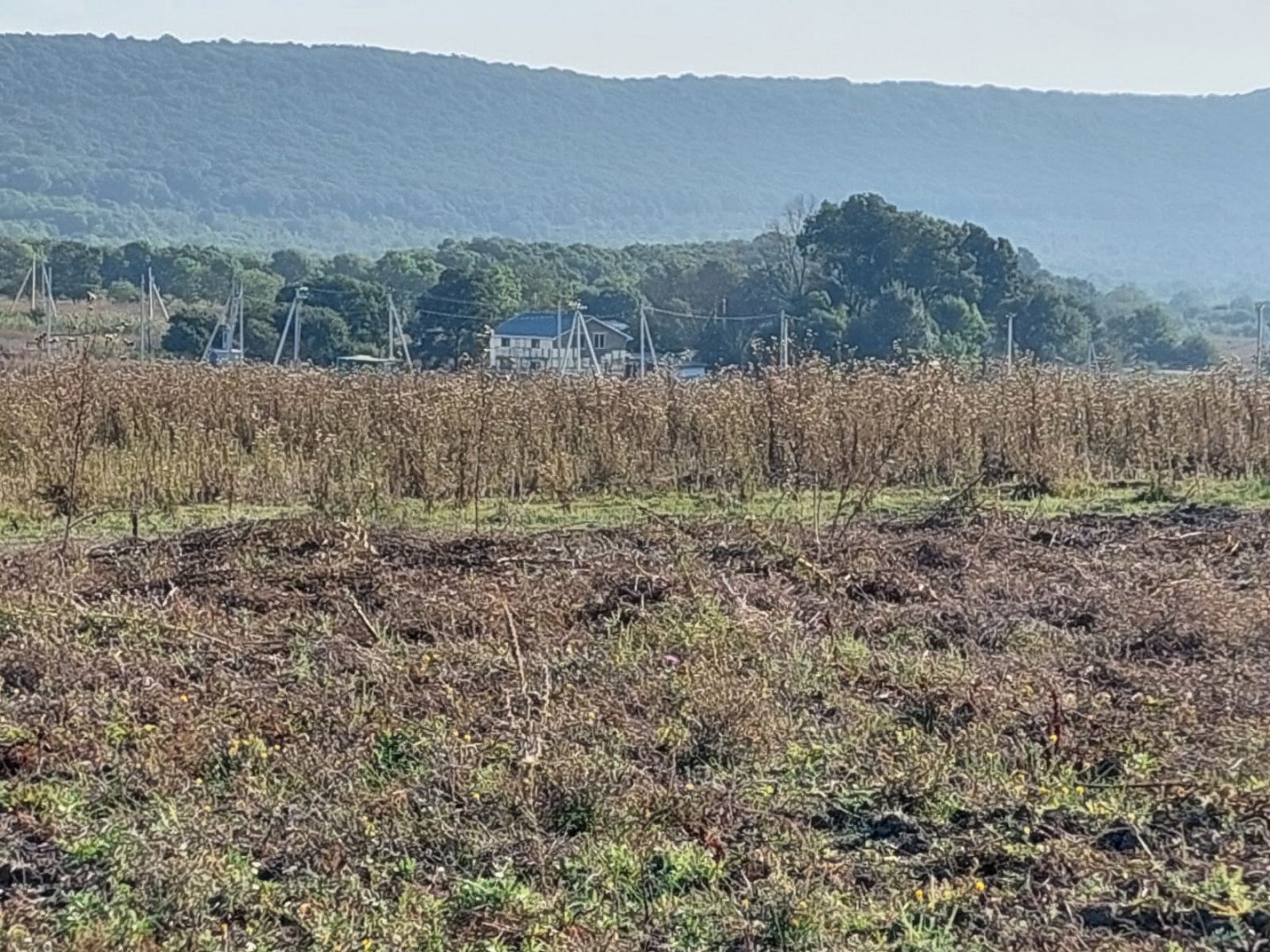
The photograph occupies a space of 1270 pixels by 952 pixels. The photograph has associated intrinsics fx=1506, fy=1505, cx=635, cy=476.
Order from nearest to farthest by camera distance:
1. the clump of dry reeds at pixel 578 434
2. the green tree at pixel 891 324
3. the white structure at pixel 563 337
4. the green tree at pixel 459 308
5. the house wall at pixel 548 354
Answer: the clump of dry reeds at pixel 578 434
the house wall at pixel 548 354
the white structure at pixel 563 337
the green tree at pixel 891 324
the green tree at pixel 459 308

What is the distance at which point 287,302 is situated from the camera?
36.8 m

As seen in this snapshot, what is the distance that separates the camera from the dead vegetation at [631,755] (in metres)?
3.52

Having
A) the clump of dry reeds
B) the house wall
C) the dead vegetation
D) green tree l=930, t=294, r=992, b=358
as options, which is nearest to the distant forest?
green tree l=930, t=294, r=992, b=358

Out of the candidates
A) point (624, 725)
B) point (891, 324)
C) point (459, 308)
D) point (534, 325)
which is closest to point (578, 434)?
point (624, 725)

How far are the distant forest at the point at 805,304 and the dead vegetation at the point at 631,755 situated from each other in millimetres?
17786

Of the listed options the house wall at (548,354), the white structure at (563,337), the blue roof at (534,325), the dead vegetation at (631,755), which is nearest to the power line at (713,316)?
the white structure at (563,337)

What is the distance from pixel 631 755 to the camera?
182 inches

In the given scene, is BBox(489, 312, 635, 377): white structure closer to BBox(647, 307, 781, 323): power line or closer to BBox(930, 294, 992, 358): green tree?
BBox(647, 307, 781, 323): power line

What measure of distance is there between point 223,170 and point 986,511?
182898 millimetres

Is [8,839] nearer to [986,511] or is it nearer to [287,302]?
[986,511]

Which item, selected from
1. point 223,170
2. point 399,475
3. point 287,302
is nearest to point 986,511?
point 399,475

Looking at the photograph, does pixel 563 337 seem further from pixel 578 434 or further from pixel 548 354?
pixel 578 434

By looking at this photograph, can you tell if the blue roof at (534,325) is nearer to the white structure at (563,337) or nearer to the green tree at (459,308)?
the white structure at (563,337)

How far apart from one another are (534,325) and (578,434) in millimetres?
21116
